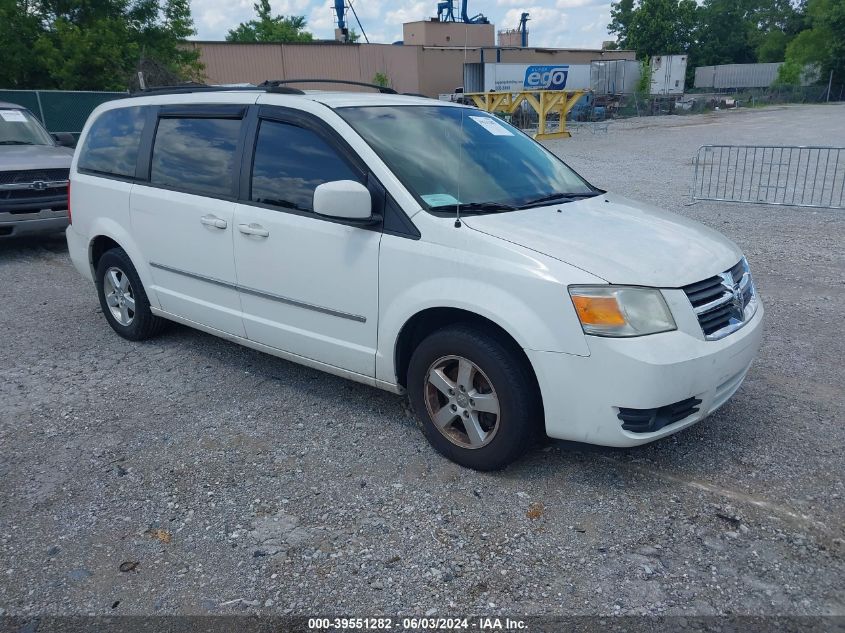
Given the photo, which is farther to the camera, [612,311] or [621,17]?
[621,17]

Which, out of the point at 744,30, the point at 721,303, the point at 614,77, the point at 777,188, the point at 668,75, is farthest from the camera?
the point at 744,30

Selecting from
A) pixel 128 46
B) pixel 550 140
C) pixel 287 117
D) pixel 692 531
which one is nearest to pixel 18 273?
pixel 287 117

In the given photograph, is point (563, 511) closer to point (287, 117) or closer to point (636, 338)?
point (636, 338)

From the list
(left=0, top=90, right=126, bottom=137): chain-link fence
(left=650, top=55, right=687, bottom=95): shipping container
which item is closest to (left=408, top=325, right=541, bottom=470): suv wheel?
(left=0, top=90, right=126, bottom=137): chain-link fence

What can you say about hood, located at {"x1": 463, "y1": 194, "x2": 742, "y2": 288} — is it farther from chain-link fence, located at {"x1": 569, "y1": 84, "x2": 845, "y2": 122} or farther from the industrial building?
chain-link fence, located at {"x1": 569, "y1": 84, "x2": 845, "y2": 122}

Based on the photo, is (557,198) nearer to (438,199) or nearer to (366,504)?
(438,199)

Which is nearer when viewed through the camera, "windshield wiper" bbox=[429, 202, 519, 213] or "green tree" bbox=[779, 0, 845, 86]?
"windshield wiper" bbox=[429, 202, 519, 213]

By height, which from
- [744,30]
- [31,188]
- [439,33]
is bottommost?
[31,188]

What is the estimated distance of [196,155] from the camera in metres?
4.64

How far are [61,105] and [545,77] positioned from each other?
29.3 metres

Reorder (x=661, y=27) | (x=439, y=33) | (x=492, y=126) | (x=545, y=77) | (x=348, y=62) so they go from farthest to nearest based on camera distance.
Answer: (x=661, y=27), (x=439, y=33), (x=348, y=62), (x=545, y=77), (x=492, y=126)

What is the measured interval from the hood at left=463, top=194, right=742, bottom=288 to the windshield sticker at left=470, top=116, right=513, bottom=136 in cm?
84

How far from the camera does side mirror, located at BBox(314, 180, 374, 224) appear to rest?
3510 mm

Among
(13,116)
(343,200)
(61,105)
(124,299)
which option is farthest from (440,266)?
(61,105)
